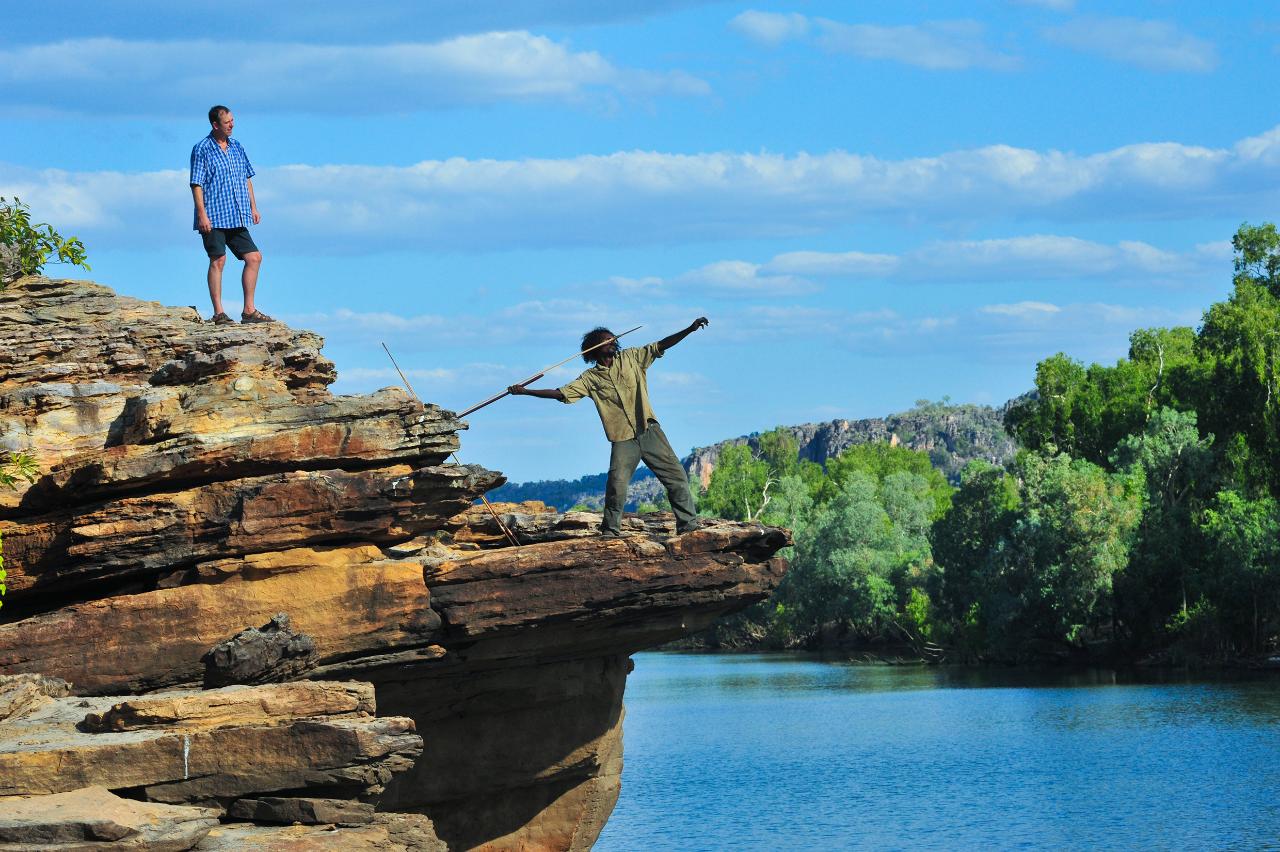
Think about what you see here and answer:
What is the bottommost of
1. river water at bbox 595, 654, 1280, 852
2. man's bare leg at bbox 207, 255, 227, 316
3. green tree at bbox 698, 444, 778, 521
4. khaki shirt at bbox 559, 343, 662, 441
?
river water at bbox 595, 654, 1280, 852

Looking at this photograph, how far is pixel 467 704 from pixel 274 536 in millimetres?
4476

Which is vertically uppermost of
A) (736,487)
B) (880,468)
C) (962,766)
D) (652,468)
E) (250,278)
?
(880,468)

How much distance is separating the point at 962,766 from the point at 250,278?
92.0 ft

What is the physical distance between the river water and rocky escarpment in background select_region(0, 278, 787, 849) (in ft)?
51.6

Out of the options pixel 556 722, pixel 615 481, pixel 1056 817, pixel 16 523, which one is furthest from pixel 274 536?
pixel 1056 817

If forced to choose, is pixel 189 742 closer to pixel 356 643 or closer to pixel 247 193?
pixel 356 643

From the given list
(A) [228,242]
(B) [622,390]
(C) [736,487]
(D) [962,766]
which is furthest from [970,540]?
(A) [228,242]

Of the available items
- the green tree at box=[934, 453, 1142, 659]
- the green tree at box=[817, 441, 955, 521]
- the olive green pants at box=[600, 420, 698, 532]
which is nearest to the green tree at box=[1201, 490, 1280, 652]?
the green tree at box=[934, 453, 1142, 659]

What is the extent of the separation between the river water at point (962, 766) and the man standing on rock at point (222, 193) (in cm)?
1821

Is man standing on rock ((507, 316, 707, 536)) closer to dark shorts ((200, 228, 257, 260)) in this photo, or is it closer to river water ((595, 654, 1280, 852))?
dark shorts ((200, 228, 257, 260))

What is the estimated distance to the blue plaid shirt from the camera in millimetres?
18359

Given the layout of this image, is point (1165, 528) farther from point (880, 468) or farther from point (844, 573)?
point (880, 468)

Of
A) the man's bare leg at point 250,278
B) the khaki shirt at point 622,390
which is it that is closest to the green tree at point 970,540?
the khaki shirt at point 622,390

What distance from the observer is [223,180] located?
18.5 m
